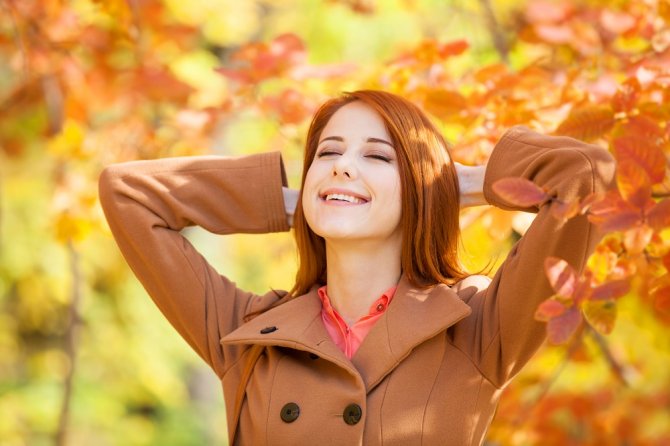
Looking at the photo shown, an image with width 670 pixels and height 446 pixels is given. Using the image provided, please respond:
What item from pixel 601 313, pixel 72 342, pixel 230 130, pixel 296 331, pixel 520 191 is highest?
pixel 520 191

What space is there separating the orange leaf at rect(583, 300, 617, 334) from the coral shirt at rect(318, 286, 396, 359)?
1.54ft

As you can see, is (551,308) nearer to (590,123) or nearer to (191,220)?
(590,123)

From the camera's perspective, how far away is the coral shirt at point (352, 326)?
2.11m

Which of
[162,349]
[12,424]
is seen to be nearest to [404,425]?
[12,424]

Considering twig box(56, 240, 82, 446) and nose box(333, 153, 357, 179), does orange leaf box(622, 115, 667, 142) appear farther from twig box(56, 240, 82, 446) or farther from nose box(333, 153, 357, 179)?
twig box(56, 240, 82, 446)

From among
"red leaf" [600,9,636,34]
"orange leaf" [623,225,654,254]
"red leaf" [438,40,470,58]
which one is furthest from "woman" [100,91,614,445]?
"red leaf" [600,9,636,34]

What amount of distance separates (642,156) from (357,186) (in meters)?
0.59

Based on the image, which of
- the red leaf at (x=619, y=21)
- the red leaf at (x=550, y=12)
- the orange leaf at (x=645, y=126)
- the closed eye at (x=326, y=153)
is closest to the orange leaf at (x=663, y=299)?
the orange leaf at (x=645, y=126)

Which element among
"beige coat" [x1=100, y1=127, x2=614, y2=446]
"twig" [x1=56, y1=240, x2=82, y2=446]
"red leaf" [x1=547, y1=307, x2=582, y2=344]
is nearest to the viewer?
"red leaf" [x1=547, y1=307, x2=582, y2=344]

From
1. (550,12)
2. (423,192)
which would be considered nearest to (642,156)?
(423,192)

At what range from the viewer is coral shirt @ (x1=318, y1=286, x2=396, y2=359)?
2105mm

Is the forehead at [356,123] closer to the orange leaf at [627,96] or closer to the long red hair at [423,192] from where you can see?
the long red hair at [423,192]

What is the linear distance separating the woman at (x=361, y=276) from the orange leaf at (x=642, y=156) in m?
0.08

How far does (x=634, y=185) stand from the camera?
1.72m
